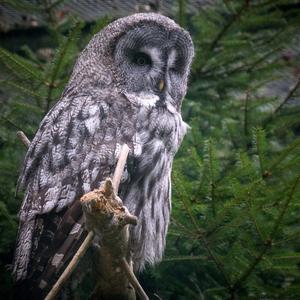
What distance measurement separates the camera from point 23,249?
1948mm

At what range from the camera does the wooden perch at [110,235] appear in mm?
1461

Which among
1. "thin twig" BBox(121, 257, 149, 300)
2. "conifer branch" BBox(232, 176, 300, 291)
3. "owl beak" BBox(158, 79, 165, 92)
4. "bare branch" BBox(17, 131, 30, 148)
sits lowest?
"thin twig" BBox(121, 257, 149, 300)

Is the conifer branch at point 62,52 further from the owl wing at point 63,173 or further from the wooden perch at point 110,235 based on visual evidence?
the wooden perch at point 110,235

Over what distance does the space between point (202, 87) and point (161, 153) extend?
824 mm

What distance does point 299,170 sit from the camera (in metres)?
2.05

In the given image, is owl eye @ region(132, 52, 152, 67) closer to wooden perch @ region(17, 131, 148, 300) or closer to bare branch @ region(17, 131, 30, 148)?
bare branch @ region(17, 131, 30, 148)

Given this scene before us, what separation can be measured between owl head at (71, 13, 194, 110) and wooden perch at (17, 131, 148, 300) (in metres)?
0.74

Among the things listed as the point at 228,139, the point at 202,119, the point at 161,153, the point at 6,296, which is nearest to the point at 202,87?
the point at 202,119

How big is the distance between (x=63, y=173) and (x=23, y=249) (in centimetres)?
31

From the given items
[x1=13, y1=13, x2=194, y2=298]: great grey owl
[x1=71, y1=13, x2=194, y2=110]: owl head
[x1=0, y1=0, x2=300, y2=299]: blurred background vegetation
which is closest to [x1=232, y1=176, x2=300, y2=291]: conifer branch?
[x1=0, y1=0, x2=300, y2=299]: blurred background vegetation

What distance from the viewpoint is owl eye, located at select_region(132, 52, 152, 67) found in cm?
236

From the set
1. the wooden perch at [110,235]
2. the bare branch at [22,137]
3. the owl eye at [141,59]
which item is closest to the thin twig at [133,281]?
the wooden perch at [110,235]

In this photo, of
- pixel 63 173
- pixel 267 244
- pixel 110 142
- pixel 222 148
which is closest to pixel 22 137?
pixel 63 173

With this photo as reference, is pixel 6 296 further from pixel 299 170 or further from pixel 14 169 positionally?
pixel 299 170
